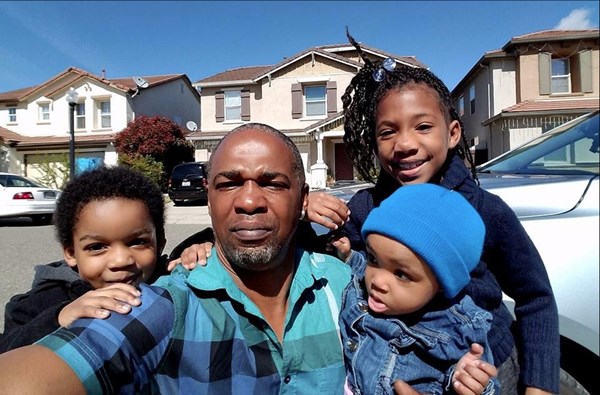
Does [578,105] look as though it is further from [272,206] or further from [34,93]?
[34,93]

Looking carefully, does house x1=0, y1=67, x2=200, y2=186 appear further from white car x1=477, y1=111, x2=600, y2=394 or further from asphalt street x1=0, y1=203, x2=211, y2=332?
white car x1=477, y1=111, x2=600, y2=394

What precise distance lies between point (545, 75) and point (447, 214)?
1.57 m

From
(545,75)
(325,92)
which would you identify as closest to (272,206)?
(545,75)

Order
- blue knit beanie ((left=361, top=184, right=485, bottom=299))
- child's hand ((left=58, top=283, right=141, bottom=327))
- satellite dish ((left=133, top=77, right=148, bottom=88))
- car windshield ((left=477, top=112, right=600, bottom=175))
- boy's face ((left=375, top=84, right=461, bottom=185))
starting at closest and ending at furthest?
child's hand ((left=58, top=283, right=141, bottom=327)) → blue knit beanie ((left=361, top=184, right=485, bottom=299)) → boy's face ((left=375, top=84, right=461, bottom=185)) → car windshield ((left=477, top=112, right=600, bottom=175)) → satellite dish ((left=133, top=77, right=148, bottom=88))

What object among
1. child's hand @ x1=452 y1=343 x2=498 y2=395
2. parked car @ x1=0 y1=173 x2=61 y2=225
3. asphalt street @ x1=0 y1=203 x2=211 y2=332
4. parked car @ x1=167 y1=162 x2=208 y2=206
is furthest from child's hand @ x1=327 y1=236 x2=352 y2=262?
parked car @ x1=167 y1=162 x2=208 y2=206

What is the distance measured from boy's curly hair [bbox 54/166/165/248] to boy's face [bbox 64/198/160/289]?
4cm

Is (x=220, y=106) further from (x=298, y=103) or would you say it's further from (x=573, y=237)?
(x=573, y=237)

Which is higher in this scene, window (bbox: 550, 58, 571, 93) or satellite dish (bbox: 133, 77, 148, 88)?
satellite dish (bbox: 133, 77, 148, 88)

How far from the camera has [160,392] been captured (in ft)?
4.56

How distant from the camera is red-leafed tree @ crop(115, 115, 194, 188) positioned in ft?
73.9

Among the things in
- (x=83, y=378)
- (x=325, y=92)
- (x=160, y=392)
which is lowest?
(x=160, y=392)

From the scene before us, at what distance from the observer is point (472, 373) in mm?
1368

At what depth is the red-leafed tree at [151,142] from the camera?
22531 millimetres

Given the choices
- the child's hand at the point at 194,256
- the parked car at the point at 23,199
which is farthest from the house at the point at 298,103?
the child's hand at the point at 194,256
